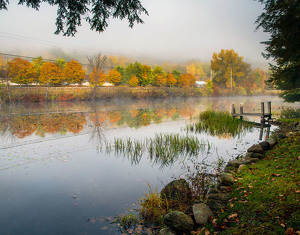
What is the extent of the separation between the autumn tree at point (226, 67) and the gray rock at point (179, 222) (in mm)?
96972

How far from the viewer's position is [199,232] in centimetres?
403

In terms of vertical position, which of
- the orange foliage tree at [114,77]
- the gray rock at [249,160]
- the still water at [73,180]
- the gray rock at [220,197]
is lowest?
the still water at [73,180]

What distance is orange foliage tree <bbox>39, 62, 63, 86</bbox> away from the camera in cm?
5628

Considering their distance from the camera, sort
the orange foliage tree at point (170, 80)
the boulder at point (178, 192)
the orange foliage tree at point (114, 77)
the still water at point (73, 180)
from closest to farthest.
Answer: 1. the still water at point (73, 180)
2. the boulder at point (178, 192)
3. the orange foliage tree at point (114, 77)
4. the orange foliage tree at point (170, 80)

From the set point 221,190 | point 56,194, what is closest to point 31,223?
point 56,194

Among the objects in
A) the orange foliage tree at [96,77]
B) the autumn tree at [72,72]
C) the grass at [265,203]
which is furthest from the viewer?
the autumn tree at [72,72]

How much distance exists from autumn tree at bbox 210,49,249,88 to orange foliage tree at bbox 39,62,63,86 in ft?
220

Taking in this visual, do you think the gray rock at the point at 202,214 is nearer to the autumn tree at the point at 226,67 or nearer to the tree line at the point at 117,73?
the tree line at the point at 117,73

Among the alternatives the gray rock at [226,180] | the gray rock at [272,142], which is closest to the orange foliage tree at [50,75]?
the gray rock at [272,142]

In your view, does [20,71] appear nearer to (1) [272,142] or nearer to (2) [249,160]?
(1) [272,142]

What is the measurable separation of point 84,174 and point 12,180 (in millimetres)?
2305

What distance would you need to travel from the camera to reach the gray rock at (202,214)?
429 centimetres

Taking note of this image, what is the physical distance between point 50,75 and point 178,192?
58.4 meters

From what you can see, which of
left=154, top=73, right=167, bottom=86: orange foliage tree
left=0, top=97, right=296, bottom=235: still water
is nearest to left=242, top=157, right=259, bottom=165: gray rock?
left=0, top=97, right=296, bottom=235: still water
